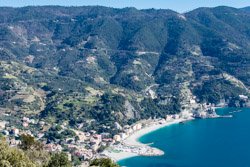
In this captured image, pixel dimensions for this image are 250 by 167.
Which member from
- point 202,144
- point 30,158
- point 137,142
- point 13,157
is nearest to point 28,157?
point 30,158

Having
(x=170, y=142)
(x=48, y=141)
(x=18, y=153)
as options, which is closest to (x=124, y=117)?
(x=170, y=142)

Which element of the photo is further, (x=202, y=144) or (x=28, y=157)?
(x=202, y=144)

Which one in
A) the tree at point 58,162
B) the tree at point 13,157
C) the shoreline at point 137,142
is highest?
the tree at point 13,157

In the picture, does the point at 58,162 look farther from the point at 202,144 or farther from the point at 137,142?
the point at 202,144

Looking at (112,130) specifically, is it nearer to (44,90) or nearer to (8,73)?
(44,90)

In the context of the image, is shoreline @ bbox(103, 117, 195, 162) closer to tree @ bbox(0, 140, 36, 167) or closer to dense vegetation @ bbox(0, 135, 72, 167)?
dense vegetation @ bbox(0, 135, 72, 167)

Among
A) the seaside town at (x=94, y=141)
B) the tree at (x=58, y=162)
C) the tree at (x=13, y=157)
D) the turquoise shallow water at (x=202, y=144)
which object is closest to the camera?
the tree at (x=13, y=157)

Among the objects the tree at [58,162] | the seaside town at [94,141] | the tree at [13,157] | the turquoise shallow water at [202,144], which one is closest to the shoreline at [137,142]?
the seaside town at [94,141]

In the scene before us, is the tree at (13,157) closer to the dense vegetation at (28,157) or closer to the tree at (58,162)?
the dense vegetation at (28,157)
